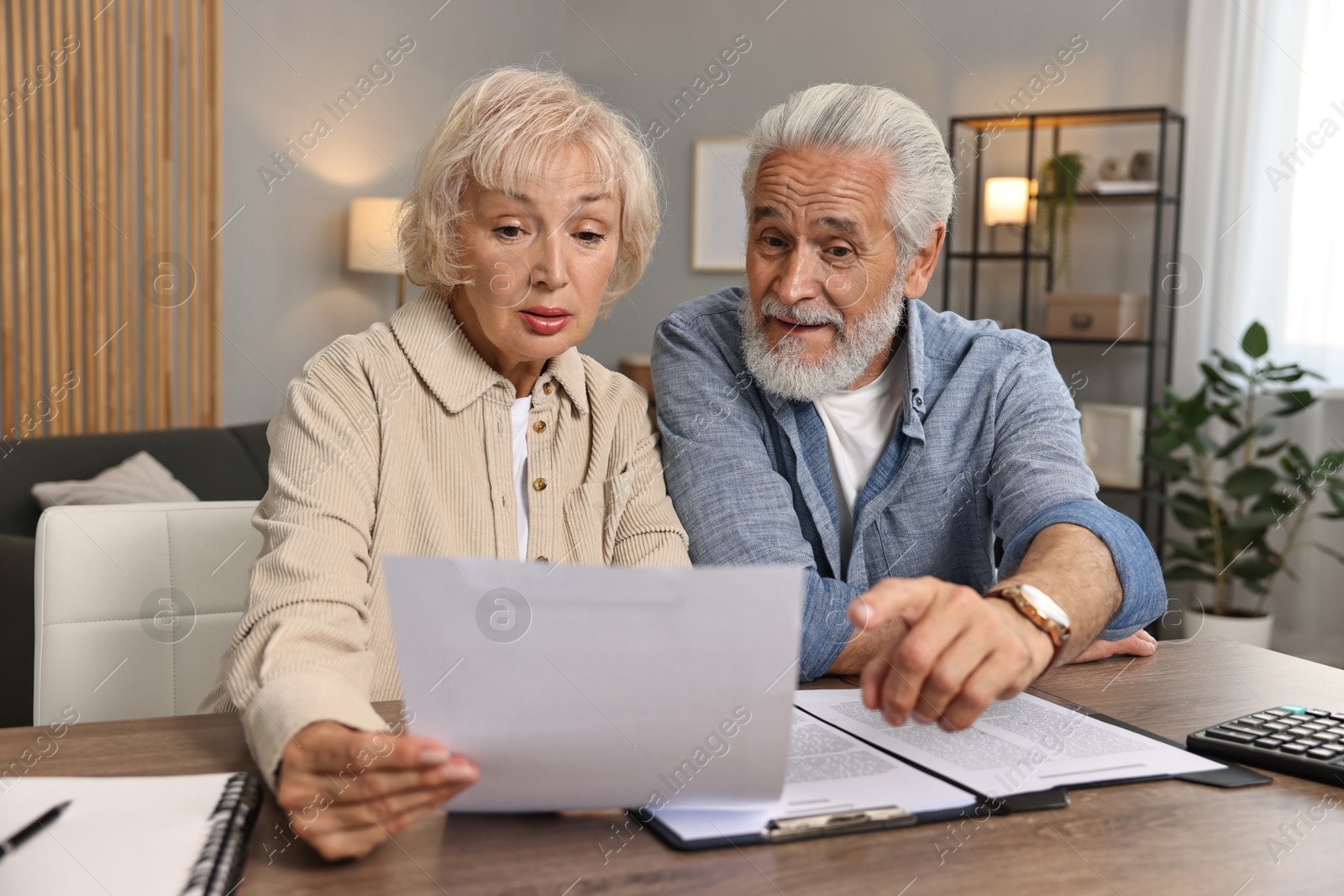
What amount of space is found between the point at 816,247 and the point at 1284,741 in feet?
2.72

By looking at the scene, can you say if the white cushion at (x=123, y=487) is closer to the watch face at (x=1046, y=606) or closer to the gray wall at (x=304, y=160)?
the gray wall at (x=304, y=160)

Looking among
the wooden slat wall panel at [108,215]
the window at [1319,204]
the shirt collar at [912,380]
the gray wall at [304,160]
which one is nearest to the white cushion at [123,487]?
the wooden slat wall panel at [108,215]

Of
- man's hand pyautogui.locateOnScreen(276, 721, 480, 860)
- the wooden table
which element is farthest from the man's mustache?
man's hand pyautogui.locateOnScreen(276, 721, 480, 860)

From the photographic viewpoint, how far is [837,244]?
4.97ft

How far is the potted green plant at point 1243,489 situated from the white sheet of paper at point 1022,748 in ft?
10.5

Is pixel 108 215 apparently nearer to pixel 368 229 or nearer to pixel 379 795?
pixel 368 229

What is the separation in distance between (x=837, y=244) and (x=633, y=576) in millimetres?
959

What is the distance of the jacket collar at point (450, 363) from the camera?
1284mm

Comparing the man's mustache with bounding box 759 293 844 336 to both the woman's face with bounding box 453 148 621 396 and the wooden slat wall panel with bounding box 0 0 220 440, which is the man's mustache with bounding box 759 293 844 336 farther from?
the wooden slat wall panel with bounding box 0 0 220 440

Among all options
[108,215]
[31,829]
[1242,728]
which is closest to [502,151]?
[31,829]

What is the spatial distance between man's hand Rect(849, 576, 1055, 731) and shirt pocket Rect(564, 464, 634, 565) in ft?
1.72

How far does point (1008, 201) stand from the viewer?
4.59 meters

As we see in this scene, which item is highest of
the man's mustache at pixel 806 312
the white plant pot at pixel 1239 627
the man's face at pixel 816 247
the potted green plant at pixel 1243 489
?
the man's face at pixel 816 247

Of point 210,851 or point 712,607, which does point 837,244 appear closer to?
point 712,607
